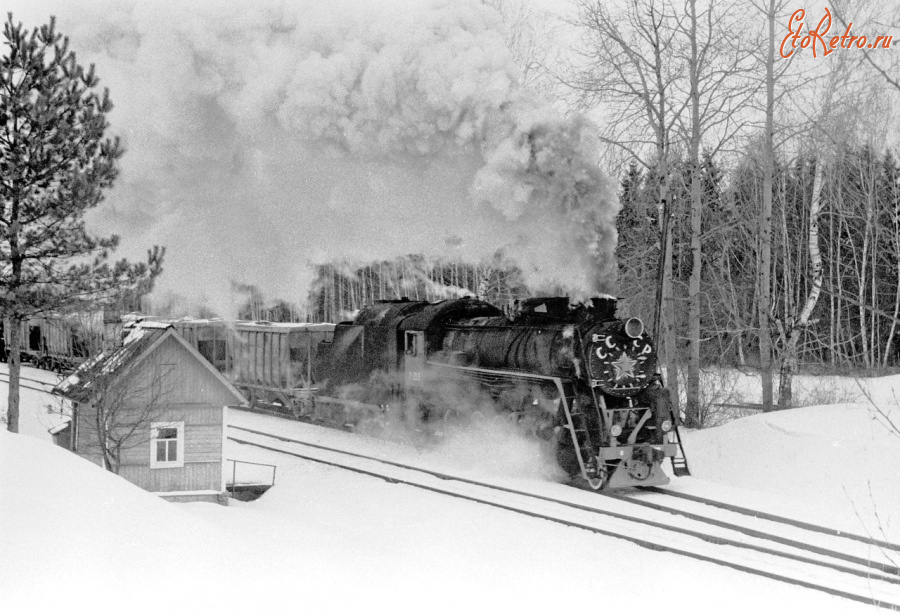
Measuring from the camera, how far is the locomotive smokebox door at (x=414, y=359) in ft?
50.3

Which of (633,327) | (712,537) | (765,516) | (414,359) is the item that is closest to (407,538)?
(712,537)

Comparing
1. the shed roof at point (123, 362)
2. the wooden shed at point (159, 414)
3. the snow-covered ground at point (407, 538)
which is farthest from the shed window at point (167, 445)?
the snow-covered ground at point (407, 538)

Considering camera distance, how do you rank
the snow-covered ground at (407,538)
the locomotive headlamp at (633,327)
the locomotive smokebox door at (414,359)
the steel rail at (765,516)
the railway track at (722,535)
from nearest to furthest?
1. the snow-covered ground at (407,538)
2. the railway track at (722,535)
3. the steel rail at (765,516)
4. the locomotive headlamp at (633,327)
5. the locomotive smokebox door at (414,359)

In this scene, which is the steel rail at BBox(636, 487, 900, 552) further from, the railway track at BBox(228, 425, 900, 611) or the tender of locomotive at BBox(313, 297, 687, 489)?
the tender of locomotive at BBox(313, 297, 687, 489)

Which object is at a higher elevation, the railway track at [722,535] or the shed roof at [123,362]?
the shed roof at [123,362]

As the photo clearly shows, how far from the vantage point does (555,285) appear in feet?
49.9

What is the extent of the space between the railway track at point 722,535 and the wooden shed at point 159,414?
301cm

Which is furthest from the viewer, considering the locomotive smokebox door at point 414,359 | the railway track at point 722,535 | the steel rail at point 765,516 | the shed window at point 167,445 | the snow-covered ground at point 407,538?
the locomotive smokebox door at point 414,359

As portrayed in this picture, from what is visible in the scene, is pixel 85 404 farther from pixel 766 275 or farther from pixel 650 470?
pixel 766 275

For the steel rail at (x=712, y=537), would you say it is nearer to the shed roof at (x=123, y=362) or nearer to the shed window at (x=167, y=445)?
the shed window at (x=167, y=445)

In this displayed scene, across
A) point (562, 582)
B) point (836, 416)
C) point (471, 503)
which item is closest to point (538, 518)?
point (471, 503)

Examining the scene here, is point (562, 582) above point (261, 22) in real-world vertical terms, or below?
below

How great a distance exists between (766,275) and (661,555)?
9.51 meters

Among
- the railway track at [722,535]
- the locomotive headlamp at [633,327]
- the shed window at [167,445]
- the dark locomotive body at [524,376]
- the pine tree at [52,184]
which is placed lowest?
the railway track at [722,535]
